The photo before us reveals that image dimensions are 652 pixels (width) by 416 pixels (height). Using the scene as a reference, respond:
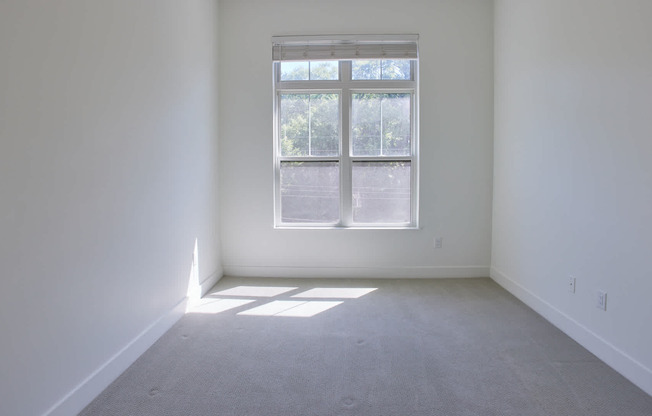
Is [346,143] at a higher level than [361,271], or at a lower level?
higher

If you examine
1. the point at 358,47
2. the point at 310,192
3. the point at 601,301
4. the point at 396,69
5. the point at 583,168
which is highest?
the point at 358,47

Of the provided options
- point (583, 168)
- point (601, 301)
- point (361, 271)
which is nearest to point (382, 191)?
point (361, 271)

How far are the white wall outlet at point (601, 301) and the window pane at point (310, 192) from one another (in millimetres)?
2379

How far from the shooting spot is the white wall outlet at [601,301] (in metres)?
2.17

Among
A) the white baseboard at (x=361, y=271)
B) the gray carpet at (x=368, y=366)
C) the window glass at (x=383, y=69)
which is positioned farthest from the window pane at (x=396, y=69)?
the gray carpet at (x=368, y=366)

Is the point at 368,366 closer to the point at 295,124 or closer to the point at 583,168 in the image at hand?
the point at 583,168

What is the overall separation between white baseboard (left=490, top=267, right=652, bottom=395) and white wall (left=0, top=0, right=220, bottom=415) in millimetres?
2729

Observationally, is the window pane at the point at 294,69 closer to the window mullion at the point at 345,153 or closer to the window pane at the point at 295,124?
the window pane at the point at 295,124

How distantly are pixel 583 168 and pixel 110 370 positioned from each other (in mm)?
3001

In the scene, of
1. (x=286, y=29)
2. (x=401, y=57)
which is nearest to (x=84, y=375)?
(x=286, y=29)

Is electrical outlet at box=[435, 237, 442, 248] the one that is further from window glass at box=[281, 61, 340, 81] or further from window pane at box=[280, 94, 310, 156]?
window glass at box=[281, 61, 340, 81]

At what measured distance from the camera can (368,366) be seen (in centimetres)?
210

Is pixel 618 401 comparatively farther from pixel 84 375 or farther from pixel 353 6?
pixel 353 6

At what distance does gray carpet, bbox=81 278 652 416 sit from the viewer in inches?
68.4
